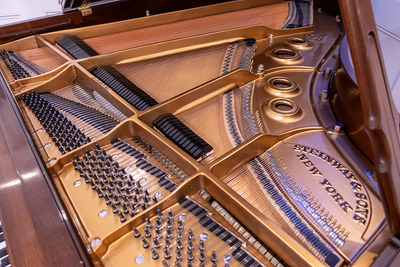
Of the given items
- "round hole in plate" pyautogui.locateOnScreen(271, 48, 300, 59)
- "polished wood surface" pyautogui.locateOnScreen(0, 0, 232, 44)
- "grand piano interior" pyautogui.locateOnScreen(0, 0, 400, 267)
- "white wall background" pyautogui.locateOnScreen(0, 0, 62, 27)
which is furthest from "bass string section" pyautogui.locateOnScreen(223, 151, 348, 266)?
"white wall background" pyautogui.locateOnScreen(0, 0, 62, 27)

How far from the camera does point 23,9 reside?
20.5ft

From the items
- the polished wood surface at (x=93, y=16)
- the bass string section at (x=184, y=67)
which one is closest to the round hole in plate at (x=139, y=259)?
the bass string section at (x=184, y=67)

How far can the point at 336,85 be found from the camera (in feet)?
7.41

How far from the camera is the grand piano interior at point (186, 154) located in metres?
1.39

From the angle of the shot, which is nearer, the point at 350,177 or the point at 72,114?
the point at 350,177

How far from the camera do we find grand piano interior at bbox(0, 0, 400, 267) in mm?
1390

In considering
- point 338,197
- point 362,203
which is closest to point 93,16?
point 338,197

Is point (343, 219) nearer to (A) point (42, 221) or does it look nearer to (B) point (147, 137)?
(B) point (147, 137)

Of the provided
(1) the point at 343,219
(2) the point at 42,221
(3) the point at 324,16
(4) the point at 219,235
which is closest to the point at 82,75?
(2) the point at 42,221

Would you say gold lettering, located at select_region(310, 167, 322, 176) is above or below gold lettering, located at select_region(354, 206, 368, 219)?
above

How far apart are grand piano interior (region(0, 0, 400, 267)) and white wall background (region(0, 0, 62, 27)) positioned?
12.9 ft

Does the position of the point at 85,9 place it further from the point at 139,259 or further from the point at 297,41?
the point at 139,259

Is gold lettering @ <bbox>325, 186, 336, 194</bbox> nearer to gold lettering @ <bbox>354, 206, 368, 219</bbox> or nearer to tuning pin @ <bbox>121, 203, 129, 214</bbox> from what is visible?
gold lettering @ <bbox>354, 206, 368, 219</bbox>

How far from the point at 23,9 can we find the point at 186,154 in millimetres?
6499
